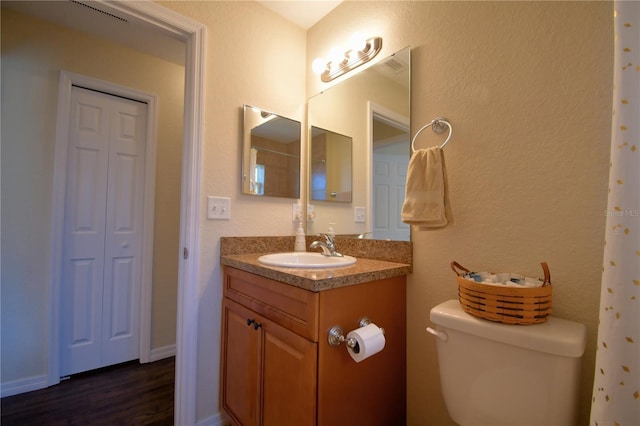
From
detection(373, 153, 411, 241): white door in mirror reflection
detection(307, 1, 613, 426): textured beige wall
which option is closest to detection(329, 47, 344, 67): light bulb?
detection(307, 1, 613, 426): textured beige wall

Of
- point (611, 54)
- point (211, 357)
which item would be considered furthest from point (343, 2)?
point (211, 357)

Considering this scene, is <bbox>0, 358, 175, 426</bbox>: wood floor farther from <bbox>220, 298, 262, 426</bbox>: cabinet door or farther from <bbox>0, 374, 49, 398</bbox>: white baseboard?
<bbox>220, 298, 262, 426</bbox>: cabinet door

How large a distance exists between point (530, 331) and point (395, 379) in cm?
62

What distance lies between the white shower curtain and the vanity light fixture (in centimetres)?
98

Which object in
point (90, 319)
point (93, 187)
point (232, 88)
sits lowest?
point (90, 319)

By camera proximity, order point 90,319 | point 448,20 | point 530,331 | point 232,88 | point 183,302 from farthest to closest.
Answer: point 90,319 → point 232,88 → point 183,302 → point 448,20 → point 530,331

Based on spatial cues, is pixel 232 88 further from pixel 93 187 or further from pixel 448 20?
pixel 93 187

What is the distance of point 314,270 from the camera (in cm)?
107

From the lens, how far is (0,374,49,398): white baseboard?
163cm

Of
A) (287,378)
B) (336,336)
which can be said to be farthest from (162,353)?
(336,336)

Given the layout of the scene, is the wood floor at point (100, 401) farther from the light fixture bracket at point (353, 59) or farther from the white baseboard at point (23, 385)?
the light fixture bracket at point (353, 59)

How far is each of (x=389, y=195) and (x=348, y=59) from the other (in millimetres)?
810

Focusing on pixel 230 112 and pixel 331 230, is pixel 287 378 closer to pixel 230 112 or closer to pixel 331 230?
pixel 331 230

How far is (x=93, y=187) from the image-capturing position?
1950 mm
